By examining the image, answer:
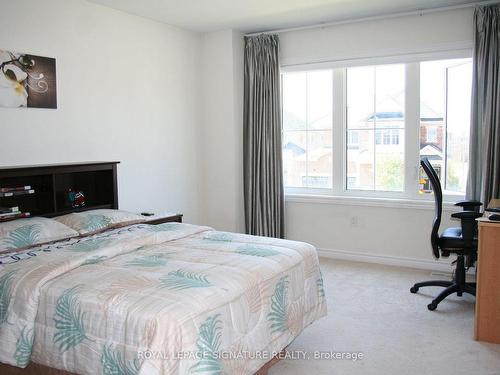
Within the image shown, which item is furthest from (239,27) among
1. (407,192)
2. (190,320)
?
(190,320)

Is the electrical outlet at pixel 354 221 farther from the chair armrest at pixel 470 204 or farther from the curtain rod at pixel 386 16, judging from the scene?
the curtain rod at pixel 386 16

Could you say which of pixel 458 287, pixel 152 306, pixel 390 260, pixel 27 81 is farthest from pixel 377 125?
pixel 152 306

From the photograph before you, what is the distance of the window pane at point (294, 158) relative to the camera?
5.32 m

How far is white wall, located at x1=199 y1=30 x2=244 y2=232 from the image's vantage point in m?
5.17

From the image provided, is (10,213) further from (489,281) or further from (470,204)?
(470,204)

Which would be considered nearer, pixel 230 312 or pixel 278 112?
pixel 230 312

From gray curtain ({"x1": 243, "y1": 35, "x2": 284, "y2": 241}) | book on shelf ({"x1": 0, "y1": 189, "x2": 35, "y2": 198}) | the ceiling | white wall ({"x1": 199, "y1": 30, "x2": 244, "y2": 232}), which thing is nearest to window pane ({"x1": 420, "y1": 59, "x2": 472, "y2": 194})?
the ceiling

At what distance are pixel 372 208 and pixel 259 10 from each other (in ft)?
7.34

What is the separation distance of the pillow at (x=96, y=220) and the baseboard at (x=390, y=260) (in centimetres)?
232

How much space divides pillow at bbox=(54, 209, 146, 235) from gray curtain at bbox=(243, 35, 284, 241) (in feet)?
5.99

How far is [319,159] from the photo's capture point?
5227mm

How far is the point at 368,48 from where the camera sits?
15.4 ft

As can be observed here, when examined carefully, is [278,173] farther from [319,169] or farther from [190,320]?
[190,320]

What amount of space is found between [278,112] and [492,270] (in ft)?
9.21
